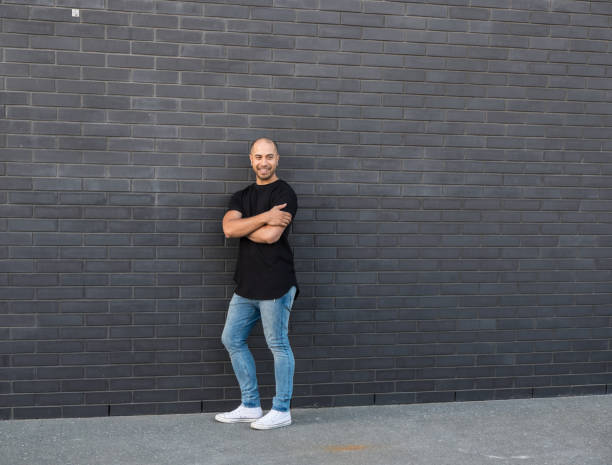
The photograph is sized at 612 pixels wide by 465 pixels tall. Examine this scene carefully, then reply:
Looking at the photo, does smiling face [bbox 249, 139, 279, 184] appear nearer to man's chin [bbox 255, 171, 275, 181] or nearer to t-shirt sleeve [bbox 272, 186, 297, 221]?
man's chin [bbox 255, 171, 275, 181]

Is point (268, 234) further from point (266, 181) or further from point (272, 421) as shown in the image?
point (272, 421)

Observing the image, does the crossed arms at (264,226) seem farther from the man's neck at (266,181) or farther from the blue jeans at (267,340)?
the blue jeans at (267,340)

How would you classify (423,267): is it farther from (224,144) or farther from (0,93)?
(0,93)

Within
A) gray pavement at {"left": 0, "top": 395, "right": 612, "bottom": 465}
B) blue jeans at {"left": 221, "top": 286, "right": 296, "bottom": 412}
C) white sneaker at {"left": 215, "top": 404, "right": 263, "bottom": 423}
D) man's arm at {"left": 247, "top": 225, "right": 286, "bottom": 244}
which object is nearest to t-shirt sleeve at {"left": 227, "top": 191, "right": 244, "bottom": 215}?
man's arm at {"left": 247, "top": 225, "right": 286, "bottom": 244}

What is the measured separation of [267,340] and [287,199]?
1015 mm

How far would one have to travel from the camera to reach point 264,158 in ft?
15.5

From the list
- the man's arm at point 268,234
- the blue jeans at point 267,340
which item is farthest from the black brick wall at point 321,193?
the man's arm at point 268,234

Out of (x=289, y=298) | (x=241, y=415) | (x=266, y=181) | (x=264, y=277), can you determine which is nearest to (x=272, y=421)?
(x=241, y=415)

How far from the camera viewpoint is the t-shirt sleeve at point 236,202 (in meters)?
4.85

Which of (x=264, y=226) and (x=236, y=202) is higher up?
(x=236, y=202)

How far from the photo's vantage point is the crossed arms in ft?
15.2

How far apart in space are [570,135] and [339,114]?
1.96m

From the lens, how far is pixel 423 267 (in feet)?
17.8

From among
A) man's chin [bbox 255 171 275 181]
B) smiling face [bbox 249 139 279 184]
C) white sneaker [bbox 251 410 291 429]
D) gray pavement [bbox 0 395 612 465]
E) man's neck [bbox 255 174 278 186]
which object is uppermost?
smiling face [bbox 249 139 279 184]
